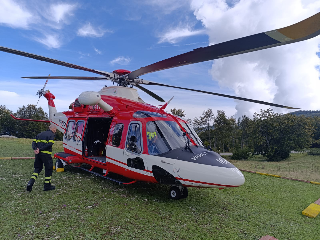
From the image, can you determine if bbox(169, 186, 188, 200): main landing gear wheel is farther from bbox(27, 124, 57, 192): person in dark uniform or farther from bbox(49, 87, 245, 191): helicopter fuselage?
bbox(27, 124, 57, 192): person in dark uniform

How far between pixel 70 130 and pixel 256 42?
7895 millimetres

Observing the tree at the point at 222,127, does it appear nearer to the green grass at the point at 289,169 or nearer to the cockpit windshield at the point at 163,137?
the green grass at the point at 289,169

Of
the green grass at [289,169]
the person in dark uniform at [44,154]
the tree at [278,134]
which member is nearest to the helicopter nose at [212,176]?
the person in dark uniform at [44,154]

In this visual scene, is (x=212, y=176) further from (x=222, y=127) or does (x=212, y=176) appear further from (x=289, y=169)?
(x=222, y=127)

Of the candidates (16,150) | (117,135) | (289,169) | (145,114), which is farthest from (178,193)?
(16,150)

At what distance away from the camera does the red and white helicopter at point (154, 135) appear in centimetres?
315

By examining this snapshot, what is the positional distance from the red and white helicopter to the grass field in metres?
0.64

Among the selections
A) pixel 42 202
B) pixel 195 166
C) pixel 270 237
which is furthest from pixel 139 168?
pixel 270 237

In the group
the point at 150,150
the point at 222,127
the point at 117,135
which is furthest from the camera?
the point at 222,127

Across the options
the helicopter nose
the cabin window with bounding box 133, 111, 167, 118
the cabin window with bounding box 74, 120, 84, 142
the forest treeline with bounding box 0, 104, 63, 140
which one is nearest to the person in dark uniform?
the cabin window with bounding box 74, 120, 84, 142

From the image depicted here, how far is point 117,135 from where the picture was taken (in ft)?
21.0

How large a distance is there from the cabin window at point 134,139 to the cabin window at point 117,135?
425 mm

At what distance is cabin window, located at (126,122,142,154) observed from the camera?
5.62 metres

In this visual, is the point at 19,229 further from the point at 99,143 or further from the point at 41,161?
the point at 99,143
